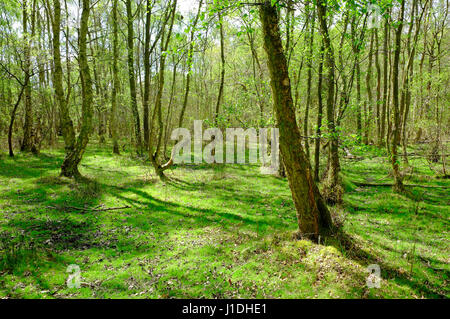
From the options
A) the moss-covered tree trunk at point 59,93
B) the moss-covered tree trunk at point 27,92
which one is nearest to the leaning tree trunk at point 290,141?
the moss-covered tree trunk at point 59,93

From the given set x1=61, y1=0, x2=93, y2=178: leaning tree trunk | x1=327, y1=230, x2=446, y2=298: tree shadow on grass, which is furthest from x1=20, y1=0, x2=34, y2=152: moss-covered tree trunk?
x1=327, y1=230, x2=446, y2=298: tree shadow on grass

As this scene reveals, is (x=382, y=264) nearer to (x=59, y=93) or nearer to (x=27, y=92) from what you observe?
(x=59, y=93)

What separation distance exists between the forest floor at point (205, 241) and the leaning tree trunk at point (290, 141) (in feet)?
1.47

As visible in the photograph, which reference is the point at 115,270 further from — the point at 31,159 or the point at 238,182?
the point at 31,159

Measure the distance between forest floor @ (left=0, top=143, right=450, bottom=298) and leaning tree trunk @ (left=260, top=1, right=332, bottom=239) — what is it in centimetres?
45

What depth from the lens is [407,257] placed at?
5.28m

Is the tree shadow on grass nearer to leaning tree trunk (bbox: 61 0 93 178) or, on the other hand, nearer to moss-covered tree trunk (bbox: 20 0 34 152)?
leaning tree trunk (bbox: 61 0 93 178)

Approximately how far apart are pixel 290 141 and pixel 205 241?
10.3ft

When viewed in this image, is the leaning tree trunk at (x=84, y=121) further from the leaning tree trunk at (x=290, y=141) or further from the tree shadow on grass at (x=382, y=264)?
the tree shadow on grass at (x=382, y=264)

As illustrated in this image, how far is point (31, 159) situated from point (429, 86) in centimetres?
2739

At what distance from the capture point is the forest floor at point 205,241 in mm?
4203

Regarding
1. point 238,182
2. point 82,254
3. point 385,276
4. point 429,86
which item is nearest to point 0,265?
point 82,254

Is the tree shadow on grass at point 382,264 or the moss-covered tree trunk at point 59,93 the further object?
the moss-covered tree trunk at point 59,93

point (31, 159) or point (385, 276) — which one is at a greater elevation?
point (31, 159)
